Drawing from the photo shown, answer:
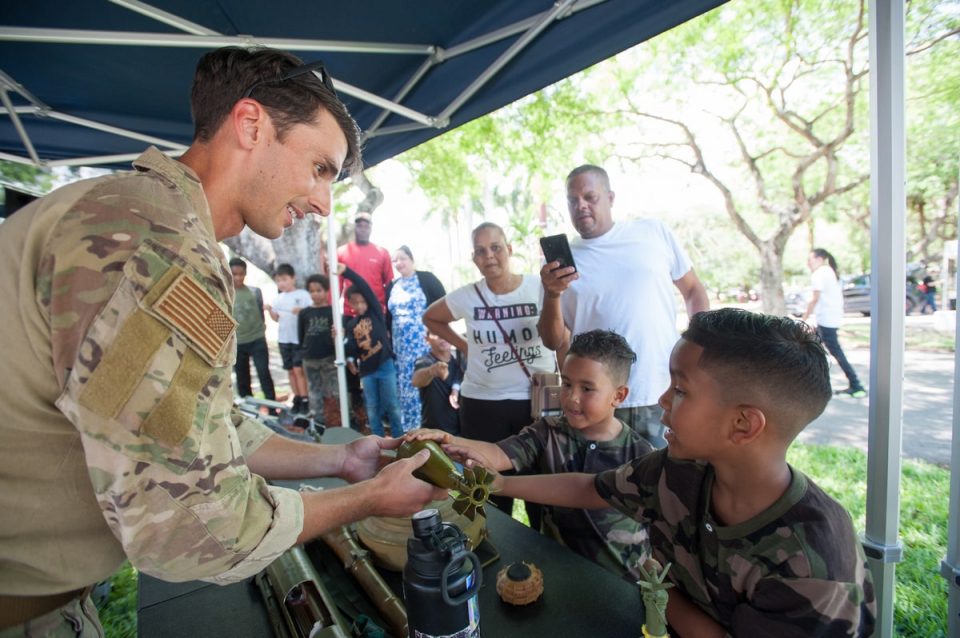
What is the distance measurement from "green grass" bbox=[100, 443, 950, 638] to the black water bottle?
262 cm

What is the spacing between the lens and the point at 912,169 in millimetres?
16078

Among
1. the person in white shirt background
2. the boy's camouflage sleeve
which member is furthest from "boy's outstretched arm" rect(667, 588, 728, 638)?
the person in white shirt background

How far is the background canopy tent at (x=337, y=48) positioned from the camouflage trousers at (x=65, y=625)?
2.71 meters

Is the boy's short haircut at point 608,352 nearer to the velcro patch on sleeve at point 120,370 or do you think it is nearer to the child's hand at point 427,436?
the child's hand at point 427,436

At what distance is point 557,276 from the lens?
299 cm

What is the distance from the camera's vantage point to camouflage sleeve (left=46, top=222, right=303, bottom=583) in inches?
35.1

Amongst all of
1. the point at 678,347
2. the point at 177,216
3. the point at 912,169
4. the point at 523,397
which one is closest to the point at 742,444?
the point at 678,347

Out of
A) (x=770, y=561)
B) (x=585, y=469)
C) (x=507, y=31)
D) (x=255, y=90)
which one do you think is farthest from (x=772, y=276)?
(x=255, y=90)

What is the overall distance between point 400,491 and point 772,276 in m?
15.5

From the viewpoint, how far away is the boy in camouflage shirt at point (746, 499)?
4.08 ft

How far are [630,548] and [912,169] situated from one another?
19.9 m

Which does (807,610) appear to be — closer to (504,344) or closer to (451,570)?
(451,570)

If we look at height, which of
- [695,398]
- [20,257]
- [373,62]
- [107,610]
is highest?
[373,62]

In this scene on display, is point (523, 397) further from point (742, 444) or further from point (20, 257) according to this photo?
point (20, 257)
